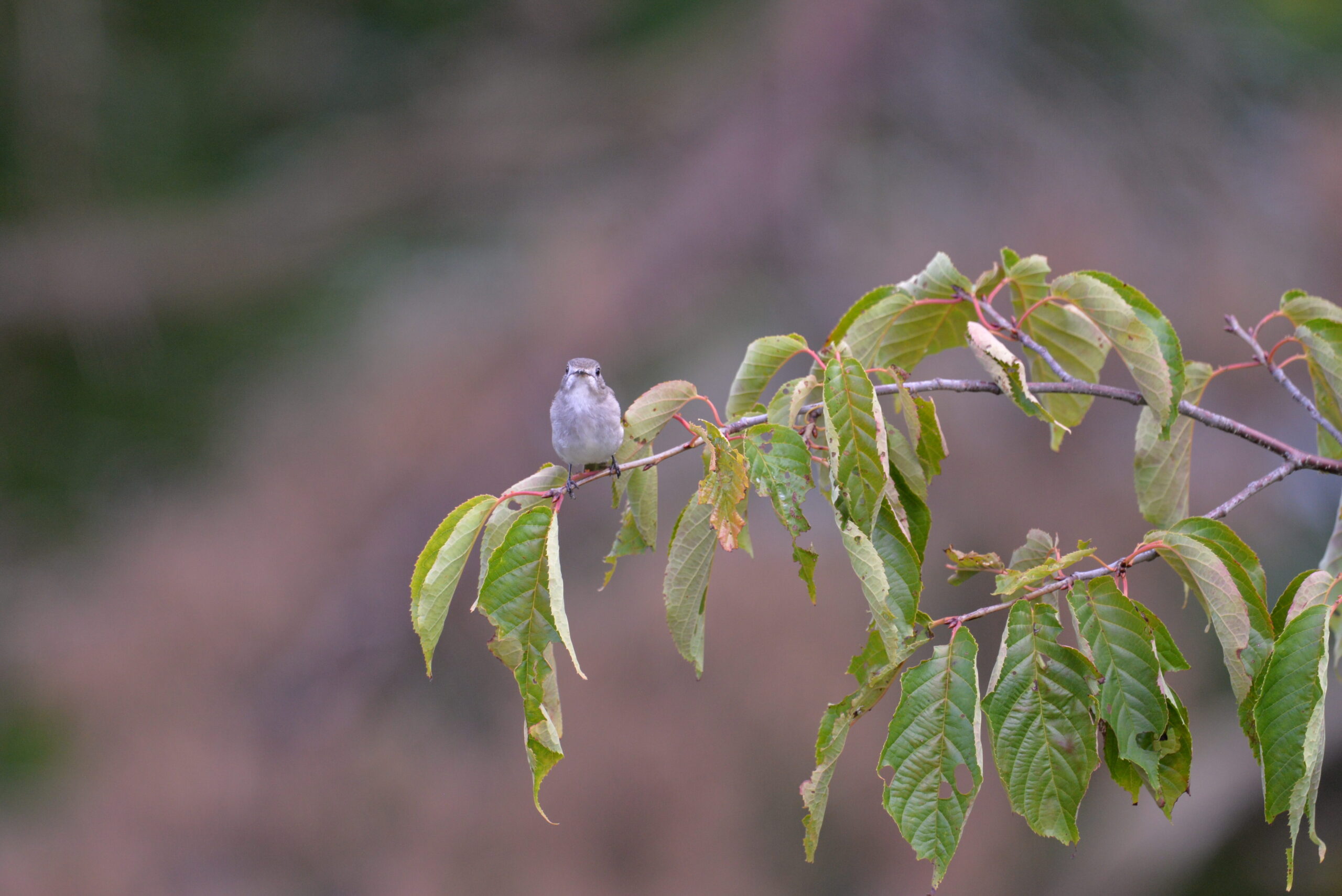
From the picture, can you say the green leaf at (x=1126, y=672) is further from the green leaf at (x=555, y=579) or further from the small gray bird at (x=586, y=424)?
the small gray bird at (x=586, y=424)

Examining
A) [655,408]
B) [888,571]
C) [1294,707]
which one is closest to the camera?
[1294,707]

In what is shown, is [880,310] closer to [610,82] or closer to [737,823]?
[737,823]

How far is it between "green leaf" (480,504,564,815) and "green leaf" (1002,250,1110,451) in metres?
1.18

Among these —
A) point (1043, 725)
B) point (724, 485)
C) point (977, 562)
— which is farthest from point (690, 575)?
point (1043, 725)

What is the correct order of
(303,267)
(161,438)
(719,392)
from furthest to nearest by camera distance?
(303,267) → (161,438) → (719,392)

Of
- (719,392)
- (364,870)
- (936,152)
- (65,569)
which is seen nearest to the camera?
(364,870)

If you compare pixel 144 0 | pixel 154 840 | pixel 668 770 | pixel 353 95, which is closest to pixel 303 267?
pixel 353 95

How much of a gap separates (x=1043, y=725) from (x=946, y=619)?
234 millimetres

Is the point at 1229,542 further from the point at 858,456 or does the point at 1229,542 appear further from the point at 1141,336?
the point at 858,456

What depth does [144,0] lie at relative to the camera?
1245cm

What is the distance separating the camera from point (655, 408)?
1.89 m

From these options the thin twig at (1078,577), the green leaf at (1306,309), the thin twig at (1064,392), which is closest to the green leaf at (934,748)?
the thin twig at (1078,577)

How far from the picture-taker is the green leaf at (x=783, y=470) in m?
1.62

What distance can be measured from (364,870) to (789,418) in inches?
248
